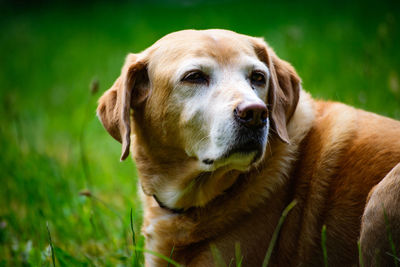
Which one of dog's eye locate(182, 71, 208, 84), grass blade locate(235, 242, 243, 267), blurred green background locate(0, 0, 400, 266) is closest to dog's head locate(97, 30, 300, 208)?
dog's eye locate(182, 71, 208, 84)

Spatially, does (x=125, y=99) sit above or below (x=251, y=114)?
below

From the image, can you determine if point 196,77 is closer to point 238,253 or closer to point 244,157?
point 244,157


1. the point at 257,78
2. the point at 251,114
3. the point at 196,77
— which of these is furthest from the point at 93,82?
the point at 251,114

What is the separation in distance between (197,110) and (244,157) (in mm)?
395

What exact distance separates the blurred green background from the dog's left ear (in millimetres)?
799

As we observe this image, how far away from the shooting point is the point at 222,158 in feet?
8.56

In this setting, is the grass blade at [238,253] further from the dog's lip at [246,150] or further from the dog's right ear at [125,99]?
the dog's right ear at [125,99]

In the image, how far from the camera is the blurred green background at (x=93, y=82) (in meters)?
3.71

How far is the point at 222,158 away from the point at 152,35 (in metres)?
7.45

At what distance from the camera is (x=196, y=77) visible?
9.12 feet

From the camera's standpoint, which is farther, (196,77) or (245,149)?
(196,77)

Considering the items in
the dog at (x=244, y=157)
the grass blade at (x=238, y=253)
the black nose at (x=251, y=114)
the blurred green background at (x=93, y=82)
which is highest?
the black nose at (x=251, y=114)

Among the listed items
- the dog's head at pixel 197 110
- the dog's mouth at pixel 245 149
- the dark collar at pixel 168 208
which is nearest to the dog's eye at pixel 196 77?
the dog's head at pixel 197 110

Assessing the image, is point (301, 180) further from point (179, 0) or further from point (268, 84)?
point (179, 0)
